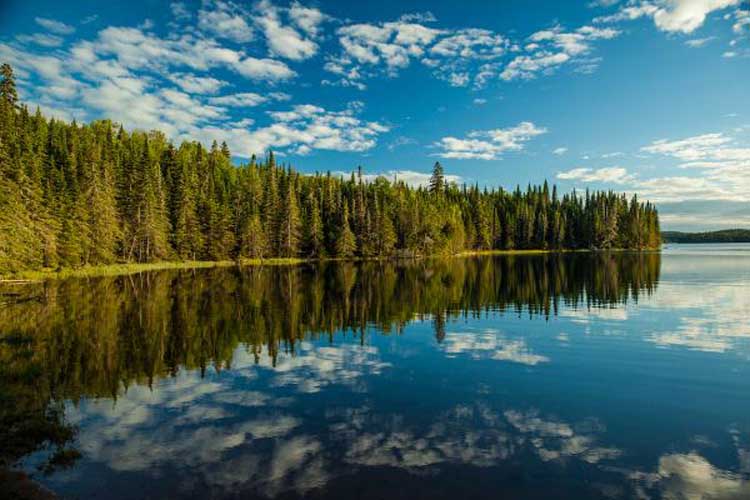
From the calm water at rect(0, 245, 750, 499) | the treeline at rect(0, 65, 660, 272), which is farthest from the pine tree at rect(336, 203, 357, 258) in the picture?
the calm water at rect(0, 245, 750, 499)

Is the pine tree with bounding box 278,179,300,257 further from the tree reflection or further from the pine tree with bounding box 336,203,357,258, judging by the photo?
the tree reflection

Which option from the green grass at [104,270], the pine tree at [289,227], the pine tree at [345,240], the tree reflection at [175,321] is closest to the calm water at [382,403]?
the tree reflection at [175,321]

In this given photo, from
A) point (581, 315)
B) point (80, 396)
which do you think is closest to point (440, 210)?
point (581, 315)

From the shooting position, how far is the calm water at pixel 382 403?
10.2 meters

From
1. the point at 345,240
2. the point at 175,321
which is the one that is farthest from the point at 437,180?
the point at 175,321

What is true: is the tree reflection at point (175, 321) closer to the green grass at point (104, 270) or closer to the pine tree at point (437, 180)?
the green grass at point (104, 270)

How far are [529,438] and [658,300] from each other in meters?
32.9

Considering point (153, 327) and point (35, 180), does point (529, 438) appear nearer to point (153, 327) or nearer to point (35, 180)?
point (153, 327)

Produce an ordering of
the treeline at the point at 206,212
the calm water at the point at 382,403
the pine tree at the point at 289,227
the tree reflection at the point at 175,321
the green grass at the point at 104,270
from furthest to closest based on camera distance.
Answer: the pine tree at the point at 289,227
the treeline at the point at 206,212
the green grass at the point at 104,270
the tree reflection at the point at 175,321
the calm water at the point at 382,403

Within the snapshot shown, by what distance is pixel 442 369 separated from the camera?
19.1 m

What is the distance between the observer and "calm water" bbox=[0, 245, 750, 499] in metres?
10.2

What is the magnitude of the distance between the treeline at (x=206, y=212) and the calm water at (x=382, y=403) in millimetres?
34506

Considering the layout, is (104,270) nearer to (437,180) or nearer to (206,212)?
(206,212)

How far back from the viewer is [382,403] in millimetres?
15047
